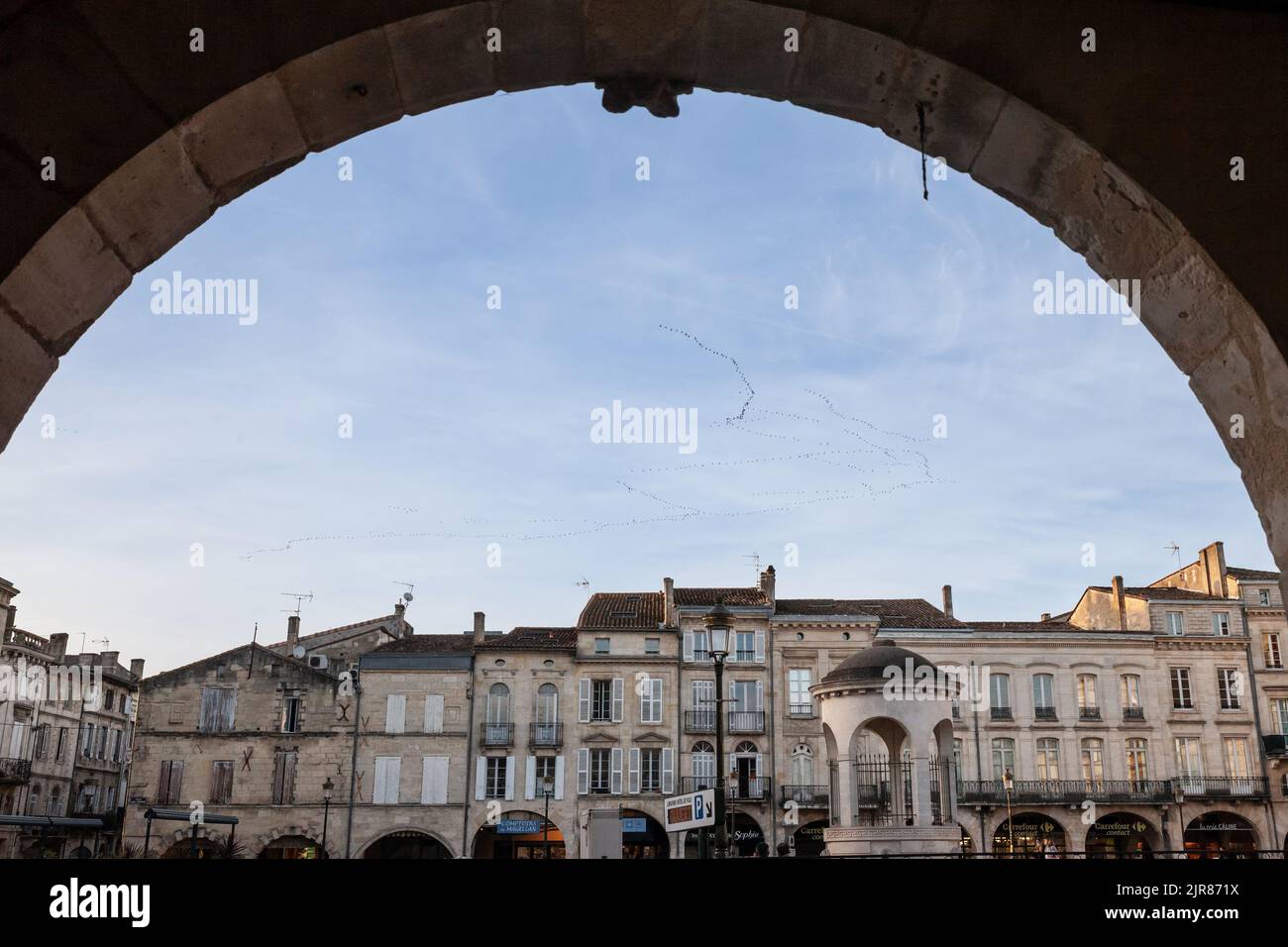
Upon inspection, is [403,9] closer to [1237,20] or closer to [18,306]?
[18,306]

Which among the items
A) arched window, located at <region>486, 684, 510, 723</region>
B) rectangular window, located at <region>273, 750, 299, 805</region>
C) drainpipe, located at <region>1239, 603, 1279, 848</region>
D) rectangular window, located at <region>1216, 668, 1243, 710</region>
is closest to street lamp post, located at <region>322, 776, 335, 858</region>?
rectangular window, located at <region>273, 750, 299, 805</region>

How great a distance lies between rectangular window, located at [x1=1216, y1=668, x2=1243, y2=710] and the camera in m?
38.6

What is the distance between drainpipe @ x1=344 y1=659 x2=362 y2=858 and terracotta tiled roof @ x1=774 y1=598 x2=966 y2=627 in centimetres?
1470

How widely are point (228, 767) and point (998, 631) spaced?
88.0 ft

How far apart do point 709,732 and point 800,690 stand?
339cm

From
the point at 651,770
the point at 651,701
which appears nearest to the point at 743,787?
the point at 651,770

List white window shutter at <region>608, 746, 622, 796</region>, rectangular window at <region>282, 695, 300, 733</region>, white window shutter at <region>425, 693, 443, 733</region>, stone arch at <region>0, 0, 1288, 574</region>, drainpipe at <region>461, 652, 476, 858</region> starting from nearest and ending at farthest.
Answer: stone arch at <region>0, 0, 1288, 574</region>, drainpipe at <region>461, 652, 476, 858</region>, white window shutter at <region>608, 746, 622, 796</region>, white window shutter at <region>425, 693, 443, 733</region>, rectangular window at <region>282, 695, 300, 733</region>

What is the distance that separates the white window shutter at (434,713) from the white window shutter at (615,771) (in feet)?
19.3

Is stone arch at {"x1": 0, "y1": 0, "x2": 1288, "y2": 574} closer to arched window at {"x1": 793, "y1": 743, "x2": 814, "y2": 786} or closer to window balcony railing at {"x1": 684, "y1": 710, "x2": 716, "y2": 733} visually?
window balcony railing at {"x1": 684, "y1": 710, "x2": 716, "y2": 733}

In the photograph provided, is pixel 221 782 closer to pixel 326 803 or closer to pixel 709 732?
pixel 326 803

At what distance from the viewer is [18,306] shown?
2.44 meters

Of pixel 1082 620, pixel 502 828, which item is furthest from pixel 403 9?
pixel 1082 620

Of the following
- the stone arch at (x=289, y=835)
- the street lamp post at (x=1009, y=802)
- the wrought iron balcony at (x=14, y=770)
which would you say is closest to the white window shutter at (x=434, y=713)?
the stone arch at (x=289, y=835)

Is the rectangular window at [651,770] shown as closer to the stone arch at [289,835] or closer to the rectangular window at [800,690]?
the rectangular window at [800,690]
